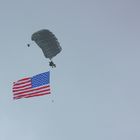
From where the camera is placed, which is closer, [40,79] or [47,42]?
[47,42]

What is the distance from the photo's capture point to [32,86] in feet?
54.4

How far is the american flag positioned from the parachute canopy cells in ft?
3.74

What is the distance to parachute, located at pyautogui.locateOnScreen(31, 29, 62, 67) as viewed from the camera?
15.9m

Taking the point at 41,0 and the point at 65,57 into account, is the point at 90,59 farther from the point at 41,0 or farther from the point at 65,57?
the point at 41,0

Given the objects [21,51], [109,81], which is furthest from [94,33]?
[21,51]

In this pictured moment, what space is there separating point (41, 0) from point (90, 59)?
11.9ft

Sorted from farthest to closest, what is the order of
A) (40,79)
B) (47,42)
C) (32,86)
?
(40,79), (32,86), (47,42)

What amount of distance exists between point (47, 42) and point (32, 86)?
2.10 m

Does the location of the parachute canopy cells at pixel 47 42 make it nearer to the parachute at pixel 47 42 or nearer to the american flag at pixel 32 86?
the parachute at pixel 47 42

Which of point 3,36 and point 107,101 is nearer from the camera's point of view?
point 107,101

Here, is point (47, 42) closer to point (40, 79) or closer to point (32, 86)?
point (40, 79)

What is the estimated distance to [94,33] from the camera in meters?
17.2

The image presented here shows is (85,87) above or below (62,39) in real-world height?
below

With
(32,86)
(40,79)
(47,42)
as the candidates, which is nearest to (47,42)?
(47,42)
